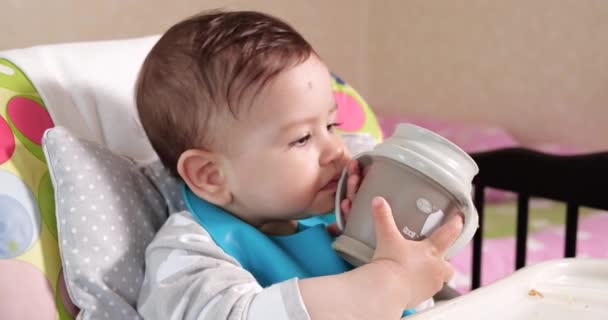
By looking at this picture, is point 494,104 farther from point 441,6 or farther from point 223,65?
→ point 223,65

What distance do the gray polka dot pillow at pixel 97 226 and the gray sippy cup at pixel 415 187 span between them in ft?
0.75

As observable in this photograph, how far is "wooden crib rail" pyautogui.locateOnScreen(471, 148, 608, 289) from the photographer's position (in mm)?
885

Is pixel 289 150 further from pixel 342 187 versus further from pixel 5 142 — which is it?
pixel 5 142

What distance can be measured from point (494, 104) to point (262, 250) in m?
1.38

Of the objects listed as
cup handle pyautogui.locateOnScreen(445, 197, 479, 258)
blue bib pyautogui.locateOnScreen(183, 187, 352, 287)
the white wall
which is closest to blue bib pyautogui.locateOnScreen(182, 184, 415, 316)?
blue bib pyautogui.locateOnScreen(183, 187, 352, 287)

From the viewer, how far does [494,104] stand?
1.90m

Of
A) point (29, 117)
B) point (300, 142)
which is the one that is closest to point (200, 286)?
point (300, 142)

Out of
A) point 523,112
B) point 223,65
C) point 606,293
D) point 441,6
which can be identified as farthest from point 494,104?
point 223,65

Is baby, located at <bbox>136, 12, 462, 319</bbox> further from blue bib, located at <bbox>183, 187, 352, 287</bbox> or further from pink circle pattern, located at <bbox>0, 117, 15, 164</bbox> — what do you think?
pink circle pattern, located at <bbox>0, 117, 15, 164</bbox>

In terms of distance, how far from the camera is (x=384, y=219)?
587 mm

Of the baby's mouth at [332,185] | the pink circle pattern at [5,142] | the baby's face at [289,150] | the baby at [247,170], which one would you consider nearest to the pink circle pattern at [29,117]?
the pink circle pattern at [5,142]

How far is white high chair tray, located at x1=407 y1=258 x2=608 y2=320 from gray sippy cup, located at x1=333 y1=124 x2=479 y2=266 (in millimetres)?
60

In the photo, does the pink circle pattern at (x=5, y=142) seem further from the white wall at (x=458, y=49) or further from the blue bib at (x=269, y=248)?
the white wall at (x=458, y=49)

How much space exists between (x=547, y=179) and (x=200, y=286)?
561 mm
